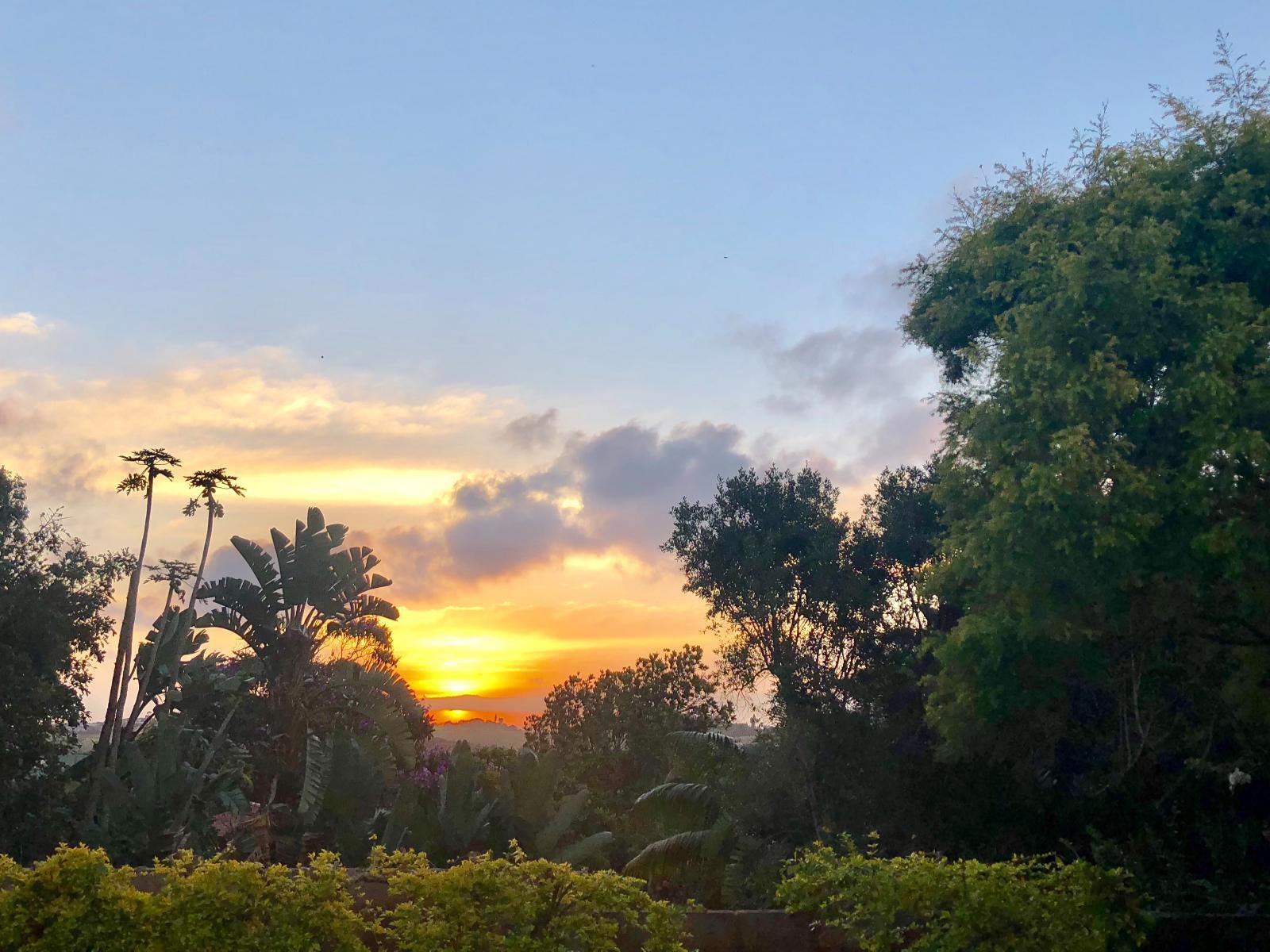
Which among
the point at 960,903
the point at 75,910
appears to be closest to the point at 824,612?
the point at 960,903

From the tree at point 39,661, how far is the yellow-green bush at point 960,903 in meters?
18.7

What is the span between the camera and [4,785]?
2209 cm

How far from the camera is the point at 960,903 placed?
28.5 ft

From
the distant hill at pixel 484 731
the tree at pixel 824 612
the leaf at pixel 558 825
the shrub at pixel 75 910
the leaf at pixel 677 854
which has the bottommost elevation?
the leaf at pixel 677 854

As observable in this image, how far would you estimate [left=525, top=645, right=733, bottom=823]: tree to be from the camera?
3297 centimetres

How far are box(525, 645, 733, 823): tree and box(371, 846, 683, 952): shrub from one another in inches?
934

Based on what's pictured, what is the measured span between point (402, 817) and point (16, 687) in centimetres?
893

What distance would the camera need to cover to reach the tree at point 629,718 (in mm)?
32969

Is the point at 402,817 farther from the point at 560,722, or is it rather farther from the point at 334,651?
the point at 560,722

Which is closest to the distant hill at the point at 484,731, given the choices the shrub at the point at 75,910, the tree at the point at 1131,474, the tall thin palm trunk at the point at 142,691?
the tall thin palm trunk at the point at 142,691

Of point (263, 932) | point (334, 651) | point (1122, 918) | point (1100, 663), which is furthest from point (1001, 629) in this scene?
point (334, 651)

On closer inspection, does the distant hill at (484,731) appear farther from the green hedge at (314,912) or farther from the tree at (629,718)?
the green hedge at (314,912)

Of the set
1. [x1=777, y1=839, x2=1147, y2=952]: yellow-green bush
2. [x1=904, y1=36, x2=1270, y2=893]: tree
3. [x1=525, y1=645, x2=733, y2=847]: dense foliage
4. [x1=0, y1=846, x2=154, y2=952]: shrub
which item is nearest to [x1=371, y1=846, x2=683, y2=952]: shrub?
[x1=777, y1=839, x2=1147, y2=952]: yellow-green bush

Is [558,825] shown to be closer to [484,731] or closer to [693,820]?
[693,820]
